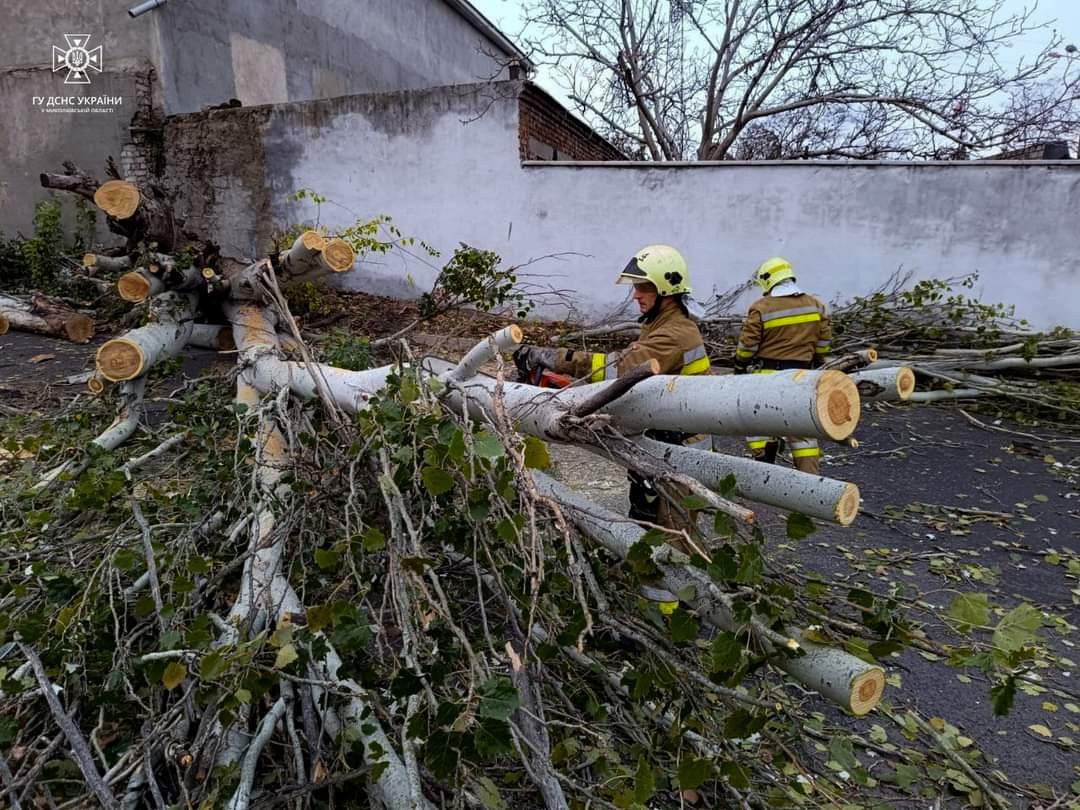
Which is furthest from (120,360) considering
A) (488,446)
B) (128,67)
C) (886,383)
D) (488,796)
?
(128,67)

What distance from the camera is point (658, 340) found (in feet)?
8.35

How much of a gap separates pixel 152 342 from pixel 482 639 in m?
3.49

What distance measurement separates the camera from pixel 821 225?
6609 mm

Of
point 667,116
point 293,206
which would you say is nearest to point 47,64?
point 293,206

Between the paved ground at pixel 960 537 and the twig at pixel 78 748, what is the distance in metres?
2.22

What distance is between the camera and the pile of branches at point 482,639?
A: 4.77ft

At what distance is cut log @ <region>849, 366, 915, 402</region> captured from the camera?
1.61 meters

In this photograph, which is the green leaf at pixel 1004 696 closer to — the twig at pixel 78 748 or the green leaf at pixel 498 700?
the green leaf at pixel 498 700

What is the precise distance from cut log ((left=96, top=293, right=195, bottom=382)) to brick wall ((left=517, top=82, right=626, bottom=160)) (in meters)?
4.17

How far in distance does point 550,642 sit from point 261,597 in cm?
92

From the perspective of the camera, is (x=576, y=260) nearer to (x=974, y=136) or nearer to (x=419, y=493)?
(x=419, y=493)

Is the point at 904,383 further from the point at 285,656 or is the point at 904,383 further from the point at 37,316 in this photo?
the point at 37,316

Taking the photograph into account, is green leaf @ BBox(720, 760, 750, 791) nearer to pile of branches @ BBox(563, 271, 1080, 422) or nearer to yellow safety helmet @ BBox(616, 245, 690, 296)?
yellow safety helmet @ BBox(616, 245, 690, 296)

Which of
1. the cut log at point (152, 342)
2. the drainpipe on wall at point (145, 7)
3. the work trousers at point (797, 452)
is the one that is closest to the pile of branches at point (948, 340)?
the work trousers at point (797, 452)
